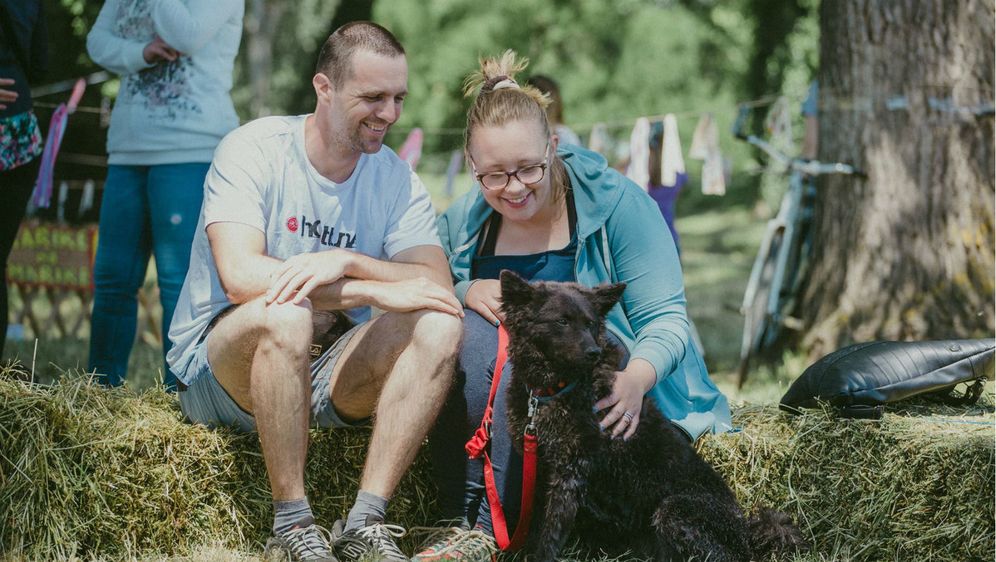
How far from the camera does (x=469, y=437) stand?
3.24 m

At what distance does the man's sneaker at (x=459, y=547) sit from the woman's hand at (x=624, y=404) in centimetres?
59

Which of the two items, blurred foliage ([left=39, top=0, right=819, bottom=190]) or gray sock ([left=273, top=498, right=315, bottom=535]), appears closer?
gray sock ([left=273, top=498, right=315, bottom=535])

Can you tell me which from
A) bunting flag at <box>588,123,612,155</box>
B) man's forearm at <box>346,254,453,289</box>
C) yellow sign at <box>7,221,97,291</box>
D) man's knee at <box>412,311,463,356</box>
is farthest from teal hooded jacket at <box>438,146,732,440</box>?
yellow sign at <box>7,221,97,291</box>

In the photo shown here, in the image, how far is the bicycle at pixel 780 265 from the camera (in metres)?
6.39

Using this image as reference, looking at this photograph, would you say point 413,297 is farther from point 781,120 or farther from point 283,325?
point 781,120

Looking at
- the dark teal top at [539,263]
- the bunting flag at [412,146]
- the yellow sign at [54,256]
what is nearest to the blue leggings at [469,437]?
the dark teal top at [539,263]

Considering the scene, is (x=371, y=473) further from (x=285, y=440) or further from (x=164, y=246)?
(x=164, y=246)

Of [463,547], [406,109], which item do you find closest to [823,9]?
[463,547]

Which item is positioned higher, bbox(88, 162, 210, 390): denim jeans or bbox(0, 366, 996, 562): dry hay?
bbox(88, 162, 210, 390): denim jeans

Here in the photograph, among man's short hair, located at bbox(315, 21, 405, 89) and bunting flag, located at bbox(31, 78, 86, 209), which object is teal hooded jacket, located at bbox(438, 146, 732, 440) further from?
bunting flag, located at bbox(31, 78, 86, 209)

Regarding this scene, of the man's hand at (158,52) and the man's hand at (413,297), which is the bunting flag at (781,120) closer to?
the man's hand at (158,52)

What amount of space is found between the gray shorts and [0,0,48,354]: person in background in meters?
1.29

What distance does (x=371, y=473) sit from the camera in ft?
9.96

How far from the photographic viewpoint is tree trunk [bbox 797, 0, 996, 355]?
570 cm
